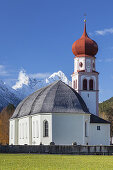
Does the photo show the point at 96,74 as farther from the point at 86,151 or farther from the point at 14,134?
the point at 86,151

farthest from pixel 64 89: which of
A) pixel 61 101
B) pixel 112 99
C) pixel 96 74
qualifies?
pixel 112 99

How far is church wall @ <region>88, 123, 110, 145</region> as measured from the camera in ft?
214

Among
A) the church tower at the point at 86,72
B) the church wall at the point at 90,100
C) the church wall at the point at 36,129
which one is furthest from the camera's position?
the church tower at the point at 86,72

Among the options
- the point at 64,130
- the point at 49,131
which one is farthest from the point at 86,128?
the point at 49,131

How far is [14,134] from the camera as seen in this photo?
7512 cm

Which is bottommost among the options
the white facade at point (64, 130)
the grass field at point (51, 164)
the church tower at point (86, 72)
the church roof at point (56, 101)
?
the grass field at point (51, 164)

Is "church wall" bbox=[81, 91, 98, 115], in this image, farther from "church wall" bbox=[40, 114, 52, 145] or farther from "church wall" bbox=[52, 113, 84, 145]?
"church wall" bbox=[40, 114, 52, 145]

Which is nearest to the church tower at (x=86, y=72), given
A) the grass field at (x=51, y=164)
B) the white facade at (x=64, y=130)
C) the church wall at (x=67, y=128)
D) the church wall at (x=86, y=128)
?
the white facade at (x=64, y=130)

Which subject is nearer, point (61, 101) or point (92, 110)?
point (61, 101)

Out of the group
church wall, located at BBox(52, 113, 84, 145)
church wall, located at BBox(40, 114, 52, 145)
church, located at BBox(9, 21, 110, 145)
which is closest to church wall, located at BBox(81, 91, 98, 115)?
church, located at BBox(9, 21, 110, 145)

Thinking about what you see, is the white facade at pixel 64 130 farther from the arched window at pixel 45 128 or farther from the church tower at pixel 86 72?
the church tower at pixel 86 72

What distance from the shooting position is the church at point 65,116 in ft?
201

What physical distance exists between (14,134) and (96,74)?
62.3 ft

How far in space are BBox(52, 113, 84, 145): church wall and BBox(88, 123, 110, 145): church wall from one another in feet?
11.9
